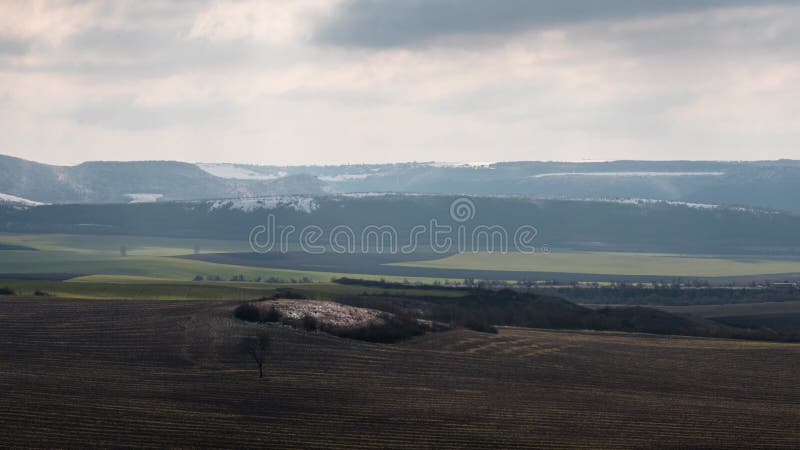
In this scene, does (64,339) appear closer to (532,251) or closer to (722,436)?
(722,436)

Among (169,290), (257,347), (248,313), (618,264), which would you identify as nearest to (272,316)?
(248,313)

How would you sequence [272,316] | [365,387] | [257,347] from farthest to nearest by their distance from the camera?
[272,316] < [257,347] < [365,387]

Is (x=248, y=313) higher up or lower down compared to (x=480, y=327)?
higher up

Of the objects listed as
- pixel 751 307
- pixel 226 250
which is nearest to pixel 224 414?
pixel 751 307

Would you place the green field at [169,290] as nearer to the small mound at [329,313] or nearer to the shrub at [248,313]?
the small mound at [329,313]

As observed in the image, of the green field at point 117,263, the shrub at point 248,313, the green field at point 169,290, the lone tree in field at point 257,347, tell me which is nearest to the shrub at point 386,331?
the shrub at point 248,313

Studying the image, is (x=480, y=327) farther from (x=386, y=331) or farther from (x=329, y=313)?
(x=329, y=313)

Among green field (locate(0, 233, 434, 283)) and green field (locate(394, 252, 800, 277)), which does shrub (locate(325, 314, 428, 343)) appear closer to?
green field (locate(0, 233, 434, 283))

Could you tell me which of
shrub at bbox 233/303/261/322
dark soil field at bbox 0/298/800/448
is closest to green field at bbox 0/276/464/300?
dark soil field at bbox 0/298/800/448
